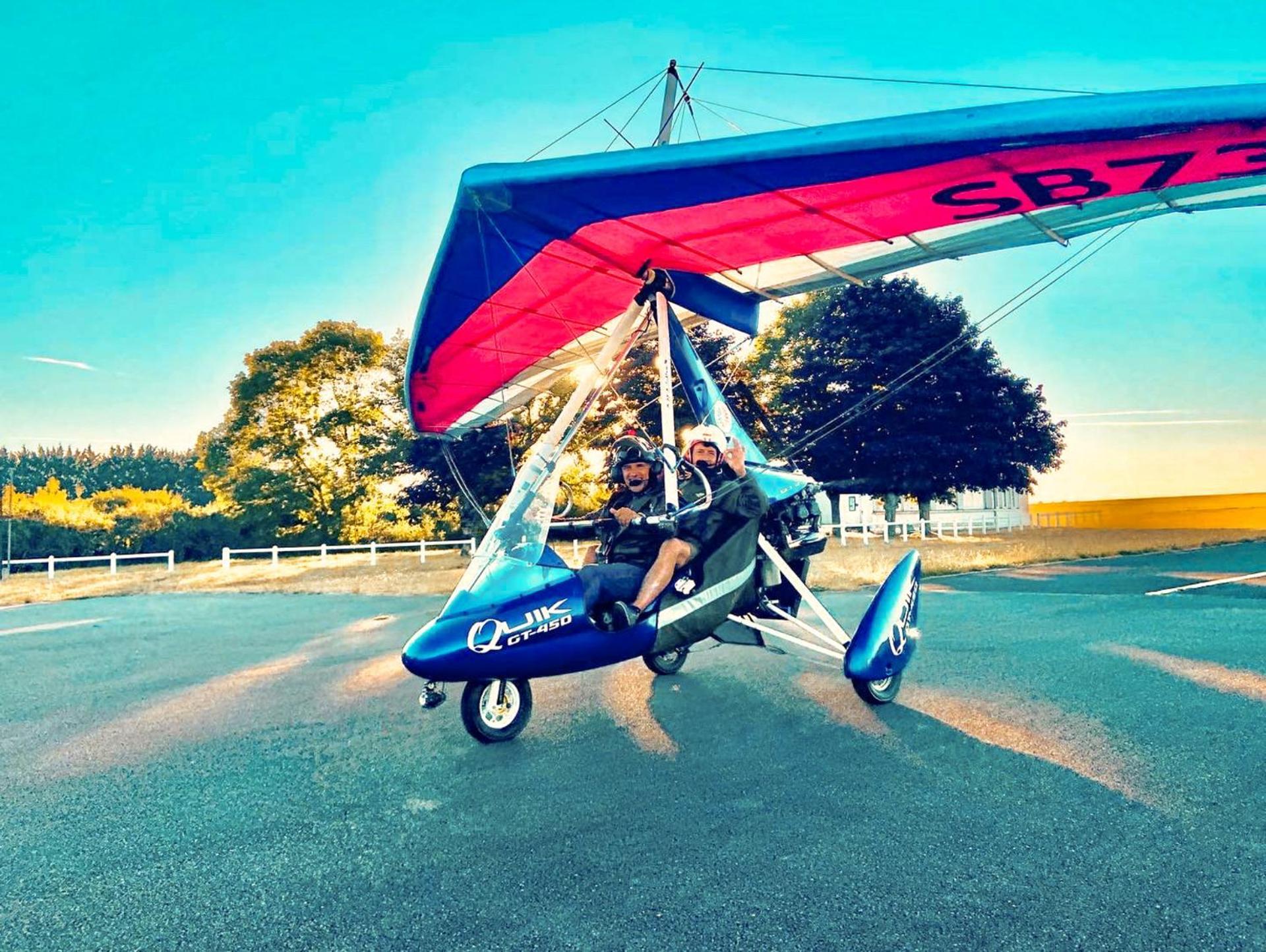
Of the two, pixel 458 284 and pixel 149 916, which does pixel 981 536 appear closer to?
pixel 458 284

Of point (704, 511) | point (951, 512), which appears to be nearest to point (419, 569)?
point (704, 511)

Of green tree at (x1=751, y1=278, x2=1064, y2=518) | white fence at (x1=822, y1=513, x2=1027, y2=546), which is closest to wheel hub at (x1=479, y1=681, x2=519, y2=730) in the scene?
white fence at (x1=822, y1=513, x2=1027, y2=546)

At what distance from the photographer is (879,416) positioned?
25.3 meters

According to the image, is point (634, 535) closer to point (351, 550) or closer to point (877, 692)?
point (877, 692)

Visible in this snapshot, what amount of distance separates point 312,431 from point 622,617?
2920 centimetres

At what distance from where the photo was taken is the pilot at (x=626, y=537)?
4207 millimetres

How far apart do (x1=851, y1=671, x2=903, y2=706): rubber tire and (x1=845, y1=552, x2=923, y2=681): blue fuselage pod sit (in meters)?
0.10

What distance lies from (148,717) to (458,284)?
4188 millimetres

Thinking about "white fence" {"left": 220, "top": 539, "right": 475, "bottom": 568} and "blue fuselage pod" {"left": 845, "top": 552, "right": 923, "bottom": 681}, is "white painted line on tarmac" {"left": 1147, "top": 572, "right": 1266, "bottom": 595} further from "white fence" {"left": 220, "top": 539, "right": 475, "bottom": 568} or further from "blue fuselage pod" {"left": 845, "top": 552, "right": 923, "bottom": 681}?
"white fence" {"left": 220, "top": 539, "right": 475, "bottom": 568}

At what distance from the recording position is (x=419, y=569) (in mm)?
20141

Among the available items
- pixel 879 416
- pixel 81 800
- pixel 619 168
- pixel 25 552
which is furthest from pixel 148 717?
pixel 25 552

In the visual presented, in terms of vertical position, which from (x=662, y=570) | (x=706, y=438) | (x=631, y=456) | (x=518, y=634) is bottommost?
(x=518, y=634)

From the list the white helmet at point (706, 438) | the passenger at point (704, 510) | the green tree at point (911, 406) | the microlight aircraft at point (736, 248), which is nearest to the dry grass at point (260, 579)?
the microlight aircraft at point (736, 248)

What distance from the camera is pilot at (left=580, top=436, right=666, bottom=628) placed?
166 inches
